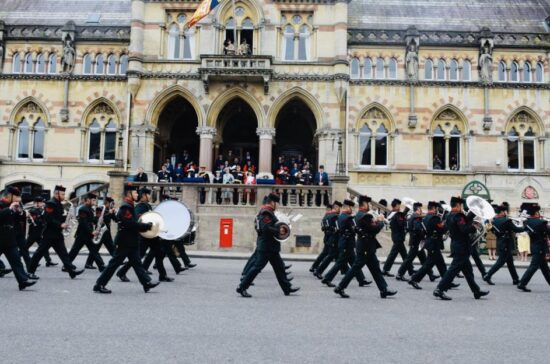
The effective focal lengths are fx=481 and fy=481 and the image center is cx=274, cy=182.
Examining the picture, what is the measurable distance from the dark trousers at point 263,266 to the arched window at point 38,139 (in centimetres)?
2147

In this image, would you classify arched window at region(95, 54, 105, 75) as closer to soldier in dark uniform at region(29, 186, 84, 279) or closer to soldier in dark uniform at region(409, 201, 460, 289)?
soldier in dark uniform at region(29, 186, 84, 279)

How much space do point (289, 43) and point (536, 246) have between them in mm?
18244

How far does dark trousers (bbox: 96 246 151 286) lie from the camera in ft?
31.4

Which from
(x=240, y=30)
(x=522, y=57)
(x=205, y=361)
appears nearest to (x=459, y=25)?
(x=522, y=57)

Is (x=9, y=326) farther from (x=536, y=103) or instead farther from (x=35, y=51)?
(x=536, y=103)

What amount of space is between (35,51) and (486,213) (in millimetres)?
24968

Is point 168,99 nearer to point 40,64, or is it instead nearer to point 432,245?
point 40,64

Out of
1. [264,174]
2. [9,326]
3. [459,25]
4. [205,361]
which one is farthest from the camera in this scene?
[459,25]

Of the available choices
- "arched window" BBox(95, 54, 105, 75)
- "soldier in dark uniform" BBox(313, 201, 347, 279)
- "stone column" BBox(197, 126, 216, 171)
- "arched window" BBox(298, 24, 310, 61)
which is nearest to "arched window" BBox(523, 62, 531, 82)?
"arched window" BBox(298, 24, 310, 61)

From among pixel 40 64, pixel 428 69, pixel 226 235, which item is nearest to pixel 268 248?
pixel 226 235

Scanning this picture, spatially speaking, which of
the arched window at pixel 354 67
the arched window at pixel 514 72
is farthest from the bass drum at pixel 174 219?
the arched window at pixel 514 72

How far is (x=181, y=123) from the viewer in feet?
95.4

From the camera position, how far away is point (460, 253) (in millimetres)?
10039

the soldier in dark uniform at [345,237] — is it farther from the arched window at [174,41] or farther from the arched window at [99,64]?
the arched window at [99,64]
